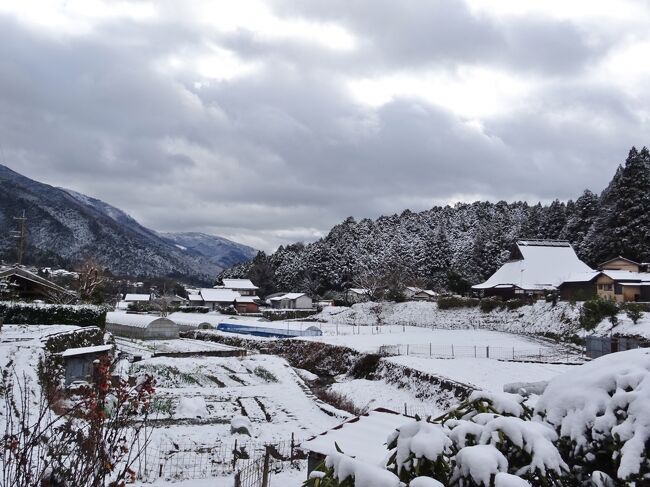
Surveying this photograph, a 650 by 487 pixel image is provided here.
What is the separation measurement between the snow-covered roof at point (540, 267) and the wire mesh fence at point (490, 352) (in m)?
18.6

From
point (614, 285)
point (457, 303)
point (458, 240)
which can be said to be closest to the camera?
point (614, 285)

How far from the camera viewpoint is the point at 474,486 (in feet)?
6.77

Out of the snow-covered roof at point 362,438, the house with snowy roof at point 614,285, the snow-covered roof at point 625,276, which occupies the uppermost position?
the snow-covered roof at point 625,276

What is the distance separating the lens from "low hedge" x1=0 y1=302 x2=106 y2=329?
75.4 ft

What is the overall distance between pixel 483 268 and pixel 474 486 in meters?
66.5

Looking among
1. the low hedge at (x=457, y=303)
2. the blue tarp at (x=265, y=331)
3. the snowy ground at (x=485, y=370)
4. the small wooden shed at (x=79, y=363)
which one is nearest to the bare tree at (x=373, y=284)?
the low hedge at (x=457, y=303)

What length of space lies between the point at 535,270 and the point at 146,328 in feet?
120

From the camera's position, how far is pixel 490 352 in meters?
26.6

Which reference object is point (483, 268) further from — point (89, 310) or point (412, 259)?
point (89, 310)

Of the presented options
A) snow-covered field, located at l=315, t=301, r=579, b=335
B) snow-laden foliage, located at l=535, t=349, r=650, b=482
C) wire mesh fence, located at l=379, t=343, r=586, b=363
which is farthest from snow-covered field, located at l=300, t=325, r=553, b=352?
snow-laden foliage, located at l=535, t=349, r=650, b=482

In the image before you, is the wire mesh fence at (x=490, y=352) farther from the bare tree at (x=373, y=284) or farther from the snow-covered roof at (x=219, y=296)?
the snow-covered roof at (x=219, y=296)

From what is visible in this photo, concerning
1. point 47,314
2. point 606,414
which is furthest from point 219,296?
point 606,414

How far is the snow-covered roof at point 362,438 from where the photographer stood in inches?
184

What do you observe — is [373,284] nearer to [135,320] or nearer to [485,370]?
[135,320]
